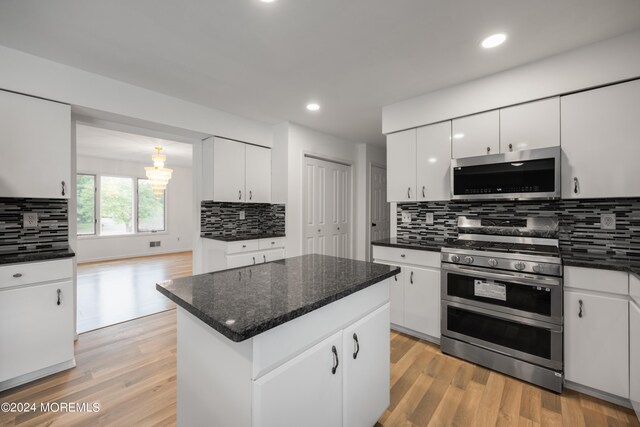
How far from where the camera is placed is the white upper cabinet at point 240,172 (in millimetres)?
3510

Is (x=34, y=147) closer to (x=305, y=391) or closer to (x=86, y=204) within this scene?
(x=305, y=391)

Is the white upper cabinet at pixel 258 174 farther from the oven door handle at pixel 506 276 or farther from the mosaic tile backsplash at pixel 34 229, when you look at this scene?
the oven door handle at pixel 506 276

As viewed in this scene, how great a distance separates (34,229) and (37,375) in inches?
49.0

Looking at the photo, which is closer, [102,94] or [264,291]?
[264,291]

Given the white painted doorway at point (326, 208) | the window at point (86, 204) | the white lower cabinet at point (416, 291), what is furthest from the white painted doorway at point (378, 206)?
the window at point (86, 204)

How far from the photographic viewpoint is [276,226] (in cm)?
410

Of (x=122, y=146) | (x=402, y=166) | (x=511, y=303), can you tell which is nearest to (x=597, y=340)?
(x=511, y=303)

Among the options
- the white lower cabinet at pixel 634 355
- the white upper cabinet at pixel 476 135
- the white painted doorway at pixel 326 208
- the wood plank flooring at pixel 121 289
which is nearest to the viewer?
the white lower cabinet at pixel 634 355

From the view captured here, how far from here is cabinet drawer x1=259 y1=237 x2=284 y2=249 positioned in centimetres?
362

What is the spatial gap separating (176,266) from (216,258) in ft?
10.6

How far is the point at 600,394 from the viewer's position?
188 centimetres

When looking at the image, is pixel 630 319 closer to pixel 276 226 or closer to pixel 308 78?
pixel 308 78

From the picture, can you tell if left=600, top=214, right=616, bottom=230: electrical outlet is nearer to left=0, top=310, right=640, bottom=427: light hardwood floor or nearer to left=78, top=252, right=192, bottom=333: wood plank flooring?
left=0, top=310, right=640, bottom=427: light hardwood floor

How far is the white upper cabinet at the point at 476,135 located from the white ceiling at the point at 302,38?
15.0 inches
